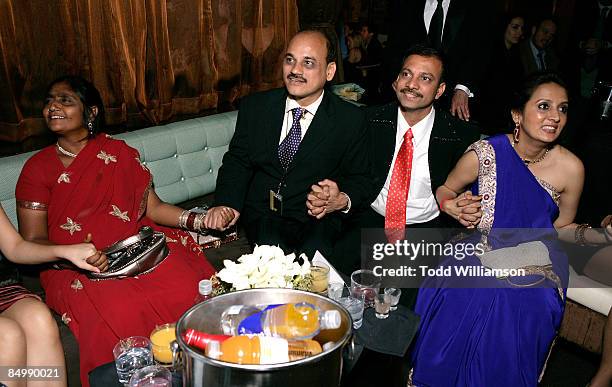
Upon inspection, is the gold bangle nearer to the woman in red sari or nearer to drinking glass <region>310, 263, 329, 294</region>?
drinking glass <region>310, 263, 329, 294</region>

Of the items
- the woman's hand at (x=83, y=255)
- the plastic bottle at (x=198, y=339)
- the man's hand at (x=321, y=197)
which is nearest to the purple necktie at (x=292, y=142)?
the man's hand at (x=321, y=197)

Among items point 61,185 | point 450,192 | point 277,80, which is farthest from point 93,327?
point 277,80

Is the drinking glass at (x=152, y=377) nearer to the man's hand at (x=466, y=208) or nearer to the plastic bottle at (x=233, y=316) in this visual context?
the plastic bottle at (x=233, y=316)

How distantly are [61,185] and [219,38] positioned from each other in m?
1.91

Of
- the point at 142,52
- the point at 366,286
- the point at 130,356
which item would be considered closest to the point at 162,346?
the point at 130,356

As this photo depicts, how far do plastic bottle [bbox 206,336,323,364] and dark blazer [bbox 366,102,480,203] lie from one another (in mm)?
1594

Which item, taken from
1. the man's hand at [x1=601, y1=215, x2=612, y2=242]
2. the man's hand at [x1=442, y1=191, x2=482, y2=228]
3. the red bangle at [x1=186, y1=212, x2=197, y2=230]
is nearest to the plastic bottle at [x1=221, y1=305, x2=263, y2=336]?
the red bangle at [x1=186, y1=212, x2=197, y2=230]

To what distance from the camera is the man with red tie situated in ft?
8.33

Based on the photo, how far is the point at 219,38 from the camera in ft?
12.2

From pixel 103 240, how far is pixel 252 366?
56.8 inches

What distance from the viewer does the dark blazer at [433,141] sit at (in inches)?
103

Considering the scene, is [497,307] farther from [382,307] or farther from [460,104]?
[460,104]

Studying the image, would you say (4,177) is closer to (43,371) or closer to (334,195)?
(43,371)

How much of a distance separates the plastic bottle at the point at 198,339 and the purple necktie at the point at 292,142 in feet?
4.76
